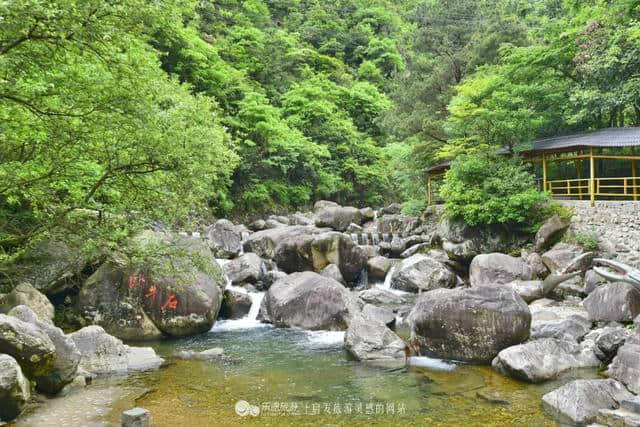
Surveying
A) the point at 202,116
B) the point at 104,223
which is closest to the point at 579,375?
the point at 202,116

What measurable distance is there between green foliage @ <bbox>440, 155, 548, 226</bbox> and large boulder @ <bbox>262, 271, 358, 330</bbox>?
8.94 metres

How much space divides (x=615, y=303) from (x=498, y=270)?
523 centimetres

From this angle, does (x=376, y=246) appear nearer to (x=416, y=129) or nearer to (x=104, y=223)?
(x=416, y=129)

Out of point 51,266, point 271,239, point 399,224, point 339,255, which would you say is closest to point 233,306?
point 51,266

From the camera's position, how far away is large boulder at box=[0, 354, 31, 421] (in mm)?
6344

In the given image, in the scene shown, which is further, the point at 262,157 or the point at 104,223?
the point at 262,157

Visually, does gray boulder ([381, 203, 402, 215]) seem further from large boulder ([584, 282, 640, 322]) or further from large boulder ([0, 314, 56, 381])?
large boulder ([0, 314, 56, 381])

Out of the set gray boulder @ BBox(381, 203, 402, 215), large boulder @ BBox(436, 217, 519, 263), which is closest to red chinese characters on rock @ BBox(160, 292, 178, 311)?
large boulder @ BBox(436, 217, 519, 263)

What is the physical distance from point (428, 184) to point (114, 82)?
24372 millimetres

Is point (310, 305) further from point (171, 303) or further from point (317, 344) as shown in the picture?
point (171, 303)

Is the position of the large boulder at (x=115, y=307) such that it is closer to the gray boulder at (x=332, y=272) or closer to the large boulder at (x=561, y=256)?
the gray boulder at (x=332, y=272)

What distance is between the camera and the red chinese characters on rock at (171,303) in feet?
41.4

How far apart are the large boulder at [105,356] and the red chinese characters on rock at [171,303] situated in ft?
7.80

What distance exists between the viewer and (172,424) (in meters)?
7.18
